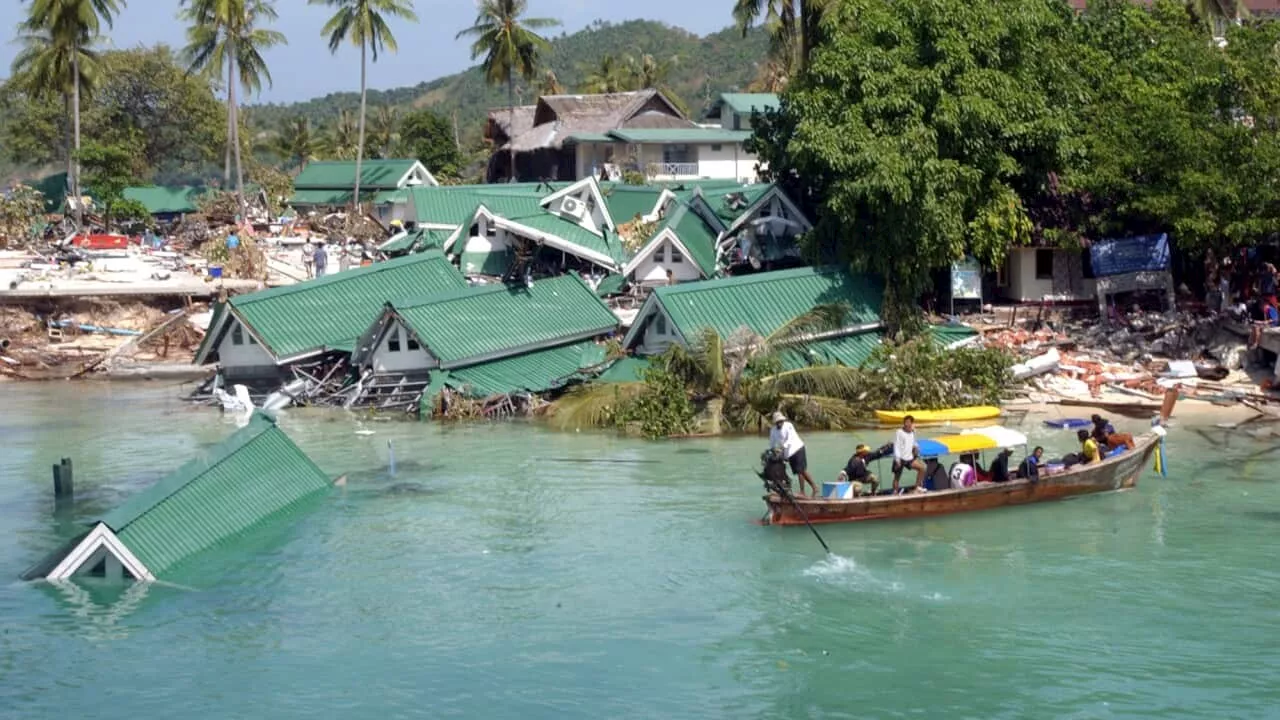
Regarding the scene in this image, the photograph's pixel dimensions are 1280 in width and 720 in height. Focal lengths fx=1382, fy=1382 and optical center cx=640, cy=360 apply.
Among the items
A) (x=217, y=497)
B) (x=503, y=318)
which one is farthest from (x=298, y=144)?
(x=217, y=497)

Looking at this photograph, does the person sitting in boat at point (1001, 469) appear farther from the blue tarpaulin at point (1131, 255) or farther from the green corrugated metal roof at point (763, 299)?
the blue tarpaulin at point (1131, 255)

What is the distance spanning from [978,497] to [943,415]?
3453mm

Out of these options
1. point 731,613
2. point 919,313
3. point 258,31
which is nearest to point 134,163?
point 258,31

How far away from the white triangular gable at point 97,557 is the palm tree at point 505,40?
47.2 metres

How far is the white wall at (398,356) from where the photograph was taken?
1341 inches

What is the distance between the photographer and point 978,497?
2314cm

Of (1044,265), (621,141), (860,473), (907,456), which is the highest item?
(621,141)

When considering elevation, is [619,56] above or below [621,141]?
above

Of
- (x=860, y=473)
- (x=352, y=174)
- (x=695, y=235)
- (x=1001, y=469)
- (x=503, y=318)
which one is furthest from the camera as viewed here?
(x=352, y=174)

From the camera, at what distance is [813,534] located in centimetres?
2242

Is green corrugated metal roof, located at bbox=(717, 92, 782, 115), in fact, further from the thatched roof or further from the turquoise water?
the turquoise water

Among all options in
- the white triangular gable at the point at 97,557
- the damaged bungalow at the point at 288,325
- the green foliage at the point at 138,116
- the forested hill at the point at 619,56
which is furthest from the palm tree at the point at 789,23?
the forested hill at the point at 619,56

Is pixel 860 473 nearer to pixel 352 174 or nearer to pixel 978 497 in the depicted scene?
pixel 978 497

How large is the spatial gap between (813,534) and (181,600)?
9.78 m
